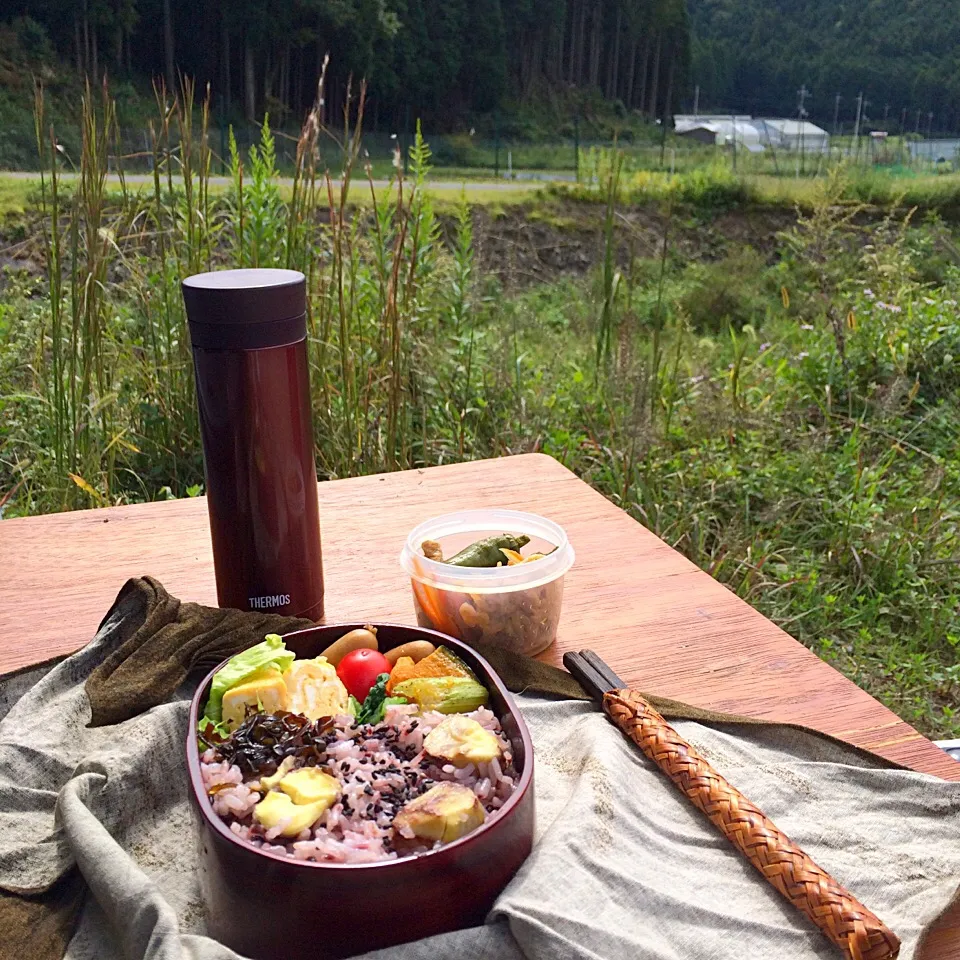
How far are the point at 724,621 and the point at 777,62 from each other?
24.1 m

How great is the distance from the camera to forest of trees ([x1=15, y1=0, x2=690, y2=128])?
13656mm

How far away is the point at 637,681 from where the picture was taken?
91 centimetres

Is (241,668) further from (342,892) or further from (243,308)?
(243,308)

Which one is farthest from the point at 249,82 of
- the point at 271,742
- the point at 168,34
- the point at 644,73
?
the point at 271,742

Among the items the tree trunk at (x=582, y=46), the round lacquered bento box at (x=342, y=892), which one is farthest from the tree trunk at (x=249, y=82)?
the round lacquered bento box at (x=342, y=892)

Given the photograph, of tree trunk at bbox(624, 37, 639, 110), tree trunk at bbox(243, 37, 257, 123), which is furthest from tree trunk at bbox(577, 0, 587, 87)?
tree trunk at bbox(243, 37, 257, 123)

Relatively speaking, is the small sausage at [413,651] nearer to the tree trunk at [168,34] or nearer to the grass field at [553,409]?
the grass field at [553,409]

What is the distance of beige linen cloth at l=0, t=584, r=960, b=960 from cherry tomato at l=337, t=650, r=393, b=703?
0.48ft

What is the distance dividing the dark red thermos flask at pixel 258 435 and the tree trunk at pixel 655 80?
21.8 metres

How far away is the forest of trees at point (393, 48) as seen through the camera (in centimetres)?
1366

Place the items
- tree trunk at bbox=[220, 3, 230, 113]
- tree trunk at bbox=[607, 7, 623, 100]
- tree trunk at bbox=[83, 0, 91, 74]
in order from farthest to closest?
tree trunk at bbox=[607, 7, 623, 100] → tree trunk at bbox=[220, 3, 230, 113] → tree trunk at bbox=[83, 0, 91, 74]

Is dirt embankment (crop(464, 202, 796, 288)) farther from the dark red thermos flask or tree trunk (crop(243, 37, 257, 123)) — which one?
the dark red thermos flask

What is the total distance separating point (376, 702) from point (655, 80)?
875 inches

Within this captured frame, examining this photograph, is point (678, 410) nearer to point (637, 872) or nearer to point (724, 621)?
point (724, 621)
